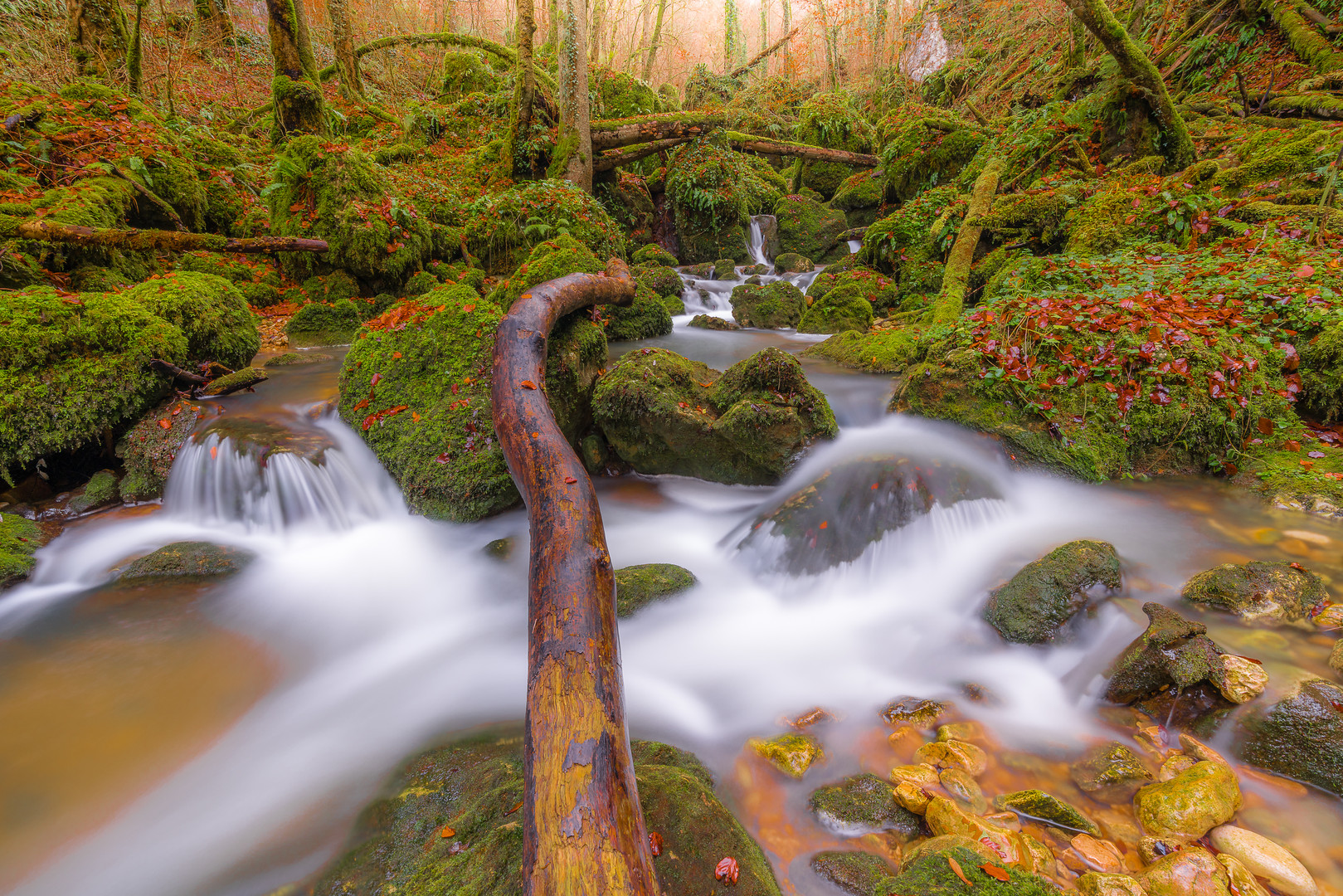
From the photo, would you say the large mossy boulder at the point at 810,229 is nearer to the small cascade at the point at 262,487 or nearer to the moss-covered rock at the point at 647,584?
the moss-covered rock at the point at 647,584

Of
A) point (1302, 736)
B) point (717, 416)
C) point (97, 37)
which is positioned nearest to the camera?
point (1302, 736)

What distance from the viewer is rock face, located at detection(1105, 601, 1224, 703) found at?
2.51 metres

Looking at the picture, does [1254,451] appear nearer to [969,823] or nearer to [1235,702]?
[1235,702]

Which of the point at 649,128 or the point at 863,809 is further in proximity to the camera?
the point at 649,128

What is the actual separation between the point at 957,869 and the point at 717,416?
12.8 feet

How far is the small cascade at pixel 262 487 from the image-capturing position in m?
4.55

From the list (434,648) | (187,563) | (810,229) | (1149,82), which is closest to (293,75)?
(187,563)

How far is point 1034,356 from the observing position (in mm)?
4758

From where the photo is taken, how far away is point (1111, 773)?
231cm

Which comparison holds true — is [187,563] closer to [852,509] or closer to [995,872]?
[852,509]

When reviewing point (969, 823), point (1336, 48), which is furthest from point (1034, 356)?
point (1336, 48)

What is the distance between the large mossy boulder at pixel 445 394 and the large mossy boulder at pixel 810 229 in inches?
407

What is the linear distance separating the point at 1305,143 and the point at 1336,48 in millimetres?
4192

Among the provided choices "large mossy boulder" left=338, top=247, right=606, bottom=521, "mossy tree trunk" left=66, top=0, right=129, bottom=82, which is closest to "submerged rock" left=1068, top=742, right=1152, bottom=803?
"large mossy boulder" left=338, top=247, right=606, bottom=521
